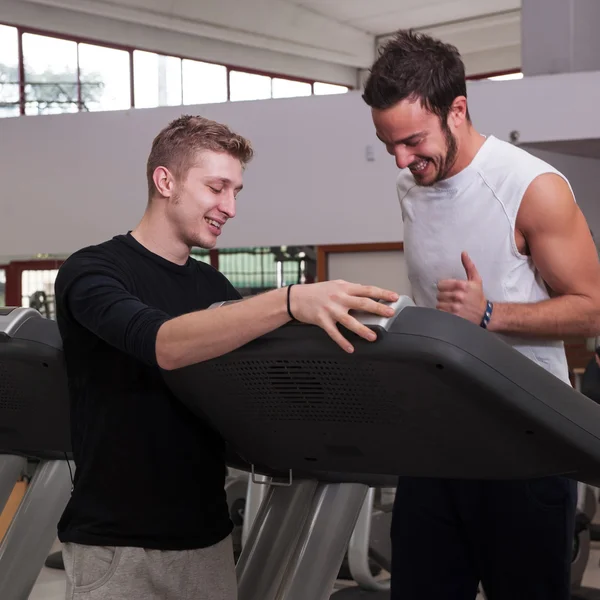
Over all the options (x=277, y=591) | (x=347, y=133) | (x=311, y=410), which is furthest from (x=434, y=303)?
(x=347, y=133)

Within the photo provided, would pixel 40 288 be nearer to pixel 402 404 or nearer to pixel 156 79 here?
pixel 156 79

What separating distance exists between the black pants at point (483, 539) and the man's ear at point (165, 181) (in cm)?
69

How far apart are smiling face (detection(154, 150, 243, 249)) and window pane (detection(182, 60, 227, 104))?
11.6m

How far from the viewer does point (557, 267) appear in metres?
1.64

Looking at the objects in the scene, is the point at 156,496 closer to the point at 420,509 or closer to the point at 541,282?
the point at 420,509

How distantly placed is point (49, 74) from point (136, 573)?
36.3ft

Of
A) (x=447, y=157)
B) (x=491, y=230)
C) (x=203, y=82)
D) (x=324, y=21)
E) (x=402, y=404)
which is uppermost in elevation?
(x=324, y=21)

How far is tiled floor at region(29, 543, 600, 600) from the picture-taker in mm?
4656

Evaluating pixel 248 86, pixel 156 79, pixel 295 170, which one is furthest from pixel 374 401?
pixel 248 86

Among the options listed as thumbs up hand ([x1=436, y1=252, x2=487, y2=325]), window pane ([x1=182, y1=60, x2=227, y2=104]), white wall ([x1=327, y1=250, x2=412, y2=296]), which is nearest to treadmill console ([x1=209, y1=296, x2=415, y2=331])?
thumbs up hand ([x1=436, y1=252, x2=487, y2=325])

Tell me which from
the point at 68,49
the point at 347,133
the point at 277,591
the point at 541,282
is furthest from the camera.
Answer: the point at 68,49

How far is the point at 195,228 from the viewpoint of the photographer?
179 centimetres

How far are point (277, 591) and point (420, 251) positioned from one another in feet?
2.38

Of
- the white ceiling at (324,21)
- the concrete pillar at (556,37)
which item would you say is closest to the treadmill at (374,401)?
the concrete pillar at (556,37)
